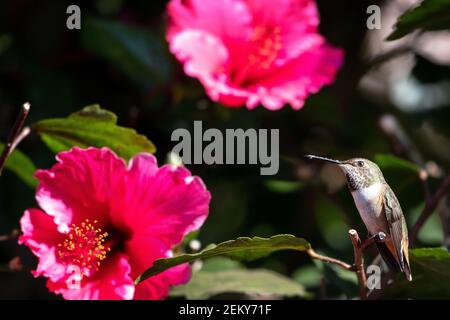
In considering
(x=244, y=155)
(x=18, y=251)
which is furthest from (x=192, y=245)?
(x=18, y=251)

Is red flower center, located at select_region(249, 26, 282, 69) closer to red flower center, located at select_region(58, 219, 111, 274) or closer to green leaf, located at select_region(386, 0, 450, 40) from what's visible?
green leaf, located at select_region(386, 0, 450, 40)

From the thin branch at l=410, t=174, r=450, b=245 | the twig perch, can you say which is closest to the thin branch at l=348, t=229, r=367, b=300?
the twig perch

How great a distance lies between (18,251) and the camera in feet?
4.50

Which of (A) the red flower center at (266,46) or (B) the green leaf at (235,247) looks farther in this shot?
(A) the red flower center at (266,46)

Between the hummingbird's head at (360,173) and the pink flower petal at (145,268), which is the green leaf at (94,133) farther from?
the hummingbird's head at (360,173)

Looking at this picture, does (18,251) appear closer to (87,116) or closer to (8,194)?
(8,194)

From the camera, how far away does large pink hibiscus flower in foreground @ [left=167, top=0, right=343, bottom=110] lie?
1.06 meters

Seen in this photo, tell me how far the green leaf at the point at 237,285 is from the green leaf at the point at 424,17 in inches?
14.9

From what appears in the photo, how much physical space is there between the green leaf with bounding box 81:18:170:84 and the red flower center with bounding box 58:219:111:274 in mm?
524

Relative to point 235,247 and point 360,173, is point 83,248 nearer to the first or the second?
point 235,247

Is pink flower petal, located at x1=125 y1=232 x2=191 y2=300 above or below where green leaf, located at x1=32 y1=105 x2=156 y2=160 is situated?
below

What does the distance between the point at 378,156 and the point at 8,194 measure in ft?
2.02

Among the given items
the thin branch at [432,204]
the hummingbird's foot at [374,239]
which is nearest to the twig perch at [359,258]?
the hummingbird's foot at [374,239]

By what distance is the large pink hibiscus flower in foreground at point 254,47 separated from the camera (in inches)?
41.9
